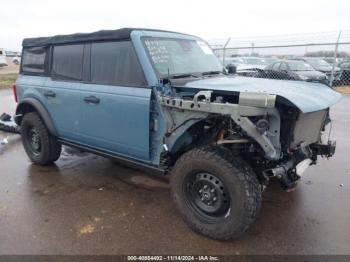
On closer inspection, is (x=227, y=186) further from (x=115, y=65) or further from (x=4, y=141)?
(x=4, y=141)

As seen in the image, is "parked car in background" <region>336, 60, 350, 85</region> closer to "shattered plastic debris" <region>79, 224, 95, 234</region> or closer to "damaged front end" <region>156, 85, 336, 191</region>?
"damaged front end" <region>156, 85, 336, 191</region>

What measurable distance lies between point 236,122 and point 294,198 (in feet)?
5.86

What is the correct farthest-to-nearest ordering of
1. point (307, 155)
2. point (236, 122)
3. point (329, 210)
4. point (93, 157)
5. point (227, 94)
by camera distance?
point (93, 157) < point (329, 210) < point (307, 155) < point (227, 94) < point (236, 122)

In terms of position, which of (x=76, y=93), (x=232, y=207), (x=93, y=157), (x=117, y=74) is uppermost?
(x=117, y=74)

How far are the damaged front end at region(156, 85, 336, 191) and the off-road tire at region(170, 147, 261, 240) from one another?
0.64ft

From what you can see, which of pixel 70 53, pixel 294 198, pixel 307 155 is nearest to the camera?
pixel 307 155

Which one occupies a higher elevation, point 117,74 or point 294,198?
point 117,74

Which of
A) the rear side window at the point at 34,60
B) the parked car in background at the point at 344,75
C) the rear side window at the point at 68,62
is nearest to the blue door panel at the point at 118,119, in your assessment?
the rear side window at the point at 68,62

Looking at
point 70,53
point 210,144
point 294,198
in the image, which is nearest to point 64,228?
point 210,144

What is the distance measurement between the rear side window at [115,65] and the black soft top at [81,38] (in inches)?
2.8

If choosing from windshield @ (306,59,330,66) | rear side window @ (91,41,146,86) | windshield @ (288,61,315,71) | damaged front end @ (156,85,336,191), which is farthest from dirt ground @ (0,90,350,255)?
windshield @ (306,59,330,66)

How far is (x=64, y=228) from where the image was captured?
347 centimetres

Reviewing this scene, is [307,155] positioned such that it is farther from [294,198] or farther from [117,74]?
[117,74]

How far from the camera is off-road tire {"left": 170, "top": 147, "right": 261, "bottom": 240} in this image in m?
3.01
